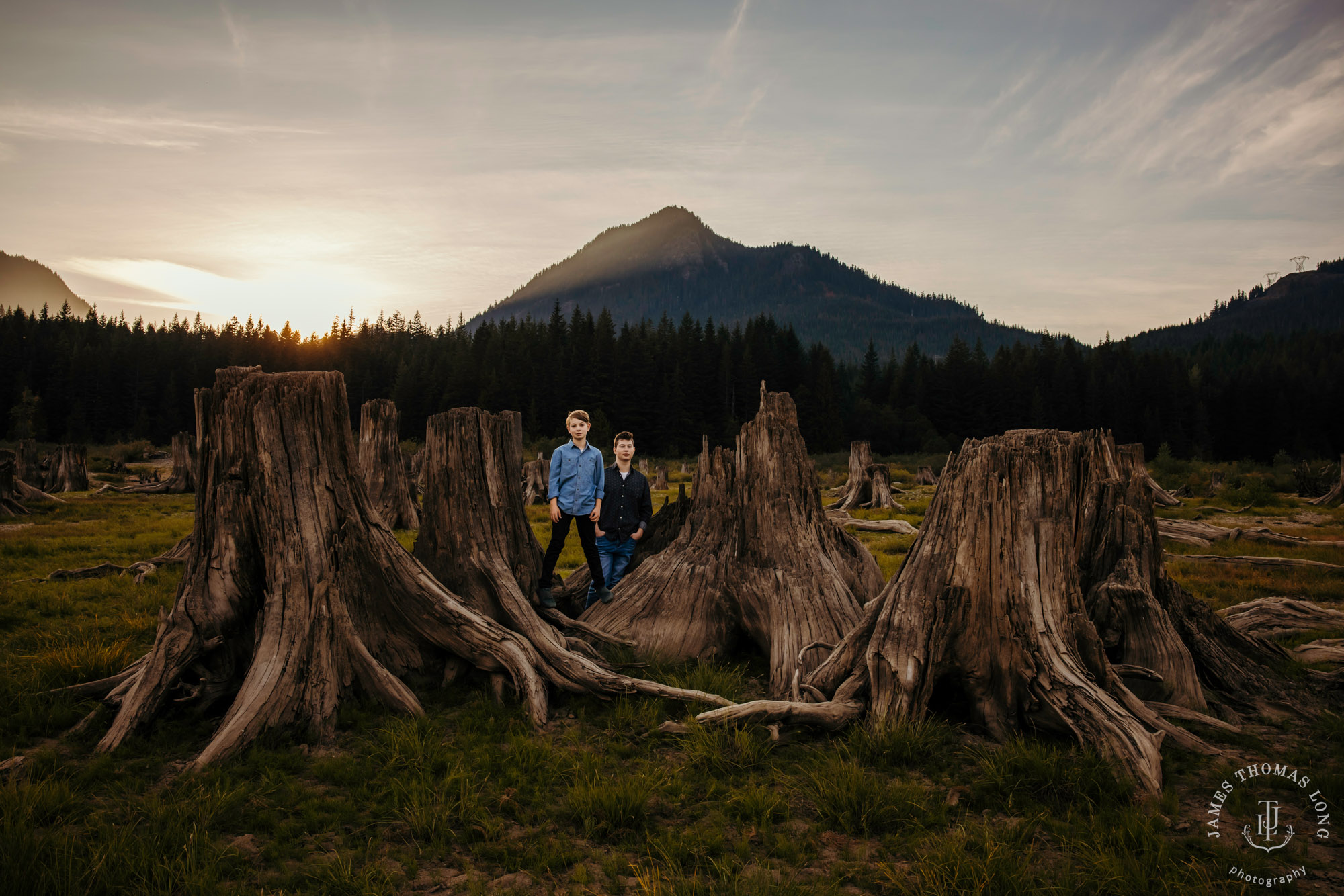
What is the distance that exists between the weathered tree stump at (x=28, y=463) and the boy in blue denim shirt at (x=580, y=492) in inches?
961

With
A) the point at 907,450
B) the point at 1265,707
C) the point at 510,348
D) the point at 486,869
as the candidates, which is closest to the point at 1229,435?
the point at 907,450

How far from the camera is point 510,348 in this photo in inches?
3295

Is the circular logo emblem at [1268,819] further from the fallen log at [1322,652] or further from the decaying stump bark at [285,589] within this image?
the decaying stump bark at [285,589]

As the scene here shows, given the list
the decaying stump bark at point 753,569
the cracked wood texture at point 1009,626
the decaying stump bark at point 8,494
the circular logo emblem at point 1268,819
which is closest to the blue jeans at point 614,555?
the decaying stump bark at point 753,569

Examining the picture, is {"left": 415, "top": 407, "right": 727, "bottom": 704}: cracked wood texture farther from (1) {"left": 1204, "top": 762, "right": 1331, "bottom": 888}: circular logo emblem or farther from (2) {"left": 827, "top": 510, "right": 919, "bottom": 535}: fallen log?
(2) {"left": 827, "top": 510, "right": 919, "bottom": 535}: fallen log

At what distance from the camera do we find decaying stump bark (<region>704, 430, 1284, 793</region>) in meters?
4.59

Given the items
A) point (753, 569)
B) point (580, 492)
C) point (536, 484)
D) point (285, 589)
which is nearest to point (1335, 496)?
point (753, 569)

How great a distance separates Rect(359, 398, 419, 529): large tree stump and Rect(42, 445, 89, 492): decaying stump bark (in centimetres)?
1643

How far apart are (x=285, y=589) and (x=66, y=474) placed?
26288 mm

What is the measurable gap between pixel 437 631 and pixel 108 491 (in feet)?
80.4

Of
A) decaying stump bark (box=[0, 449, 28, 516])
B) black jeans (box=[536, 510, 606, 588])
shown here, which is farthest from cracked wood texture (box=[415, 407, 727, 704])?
decaying stump bark (box=[0, 449, 28, 516])

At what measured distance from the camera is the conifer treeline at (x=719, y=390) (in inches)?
2803

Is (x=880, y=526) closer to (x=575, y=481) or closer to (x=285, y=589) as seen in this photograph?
(x=575, y=481)

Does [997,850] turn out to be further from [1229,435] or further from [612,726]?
[1229,435]
